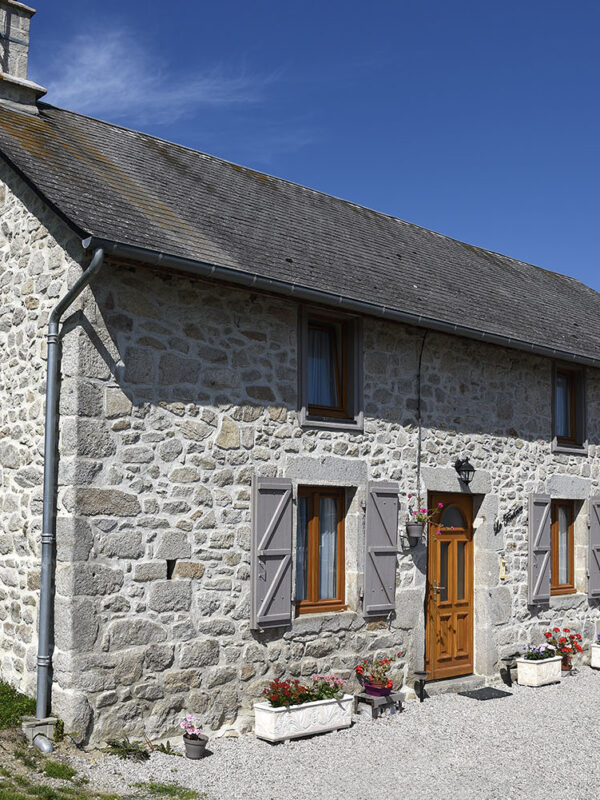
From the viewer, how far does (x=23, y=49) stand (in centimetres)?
862

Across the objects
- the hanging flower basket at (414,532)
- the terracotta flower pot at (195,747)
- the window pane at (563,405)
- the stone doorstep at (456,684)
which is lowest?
the stone doorstep at (456,684)

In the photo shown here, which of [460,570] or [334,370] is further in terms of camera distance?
[460,570]

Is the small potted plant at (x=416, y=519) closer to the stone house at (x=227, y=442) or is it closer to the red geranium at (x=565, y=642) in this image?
the stone house at (x=227, y=442)

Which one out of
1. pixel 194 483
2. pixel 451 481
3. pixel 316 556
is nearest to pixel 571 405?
pixel 451 481

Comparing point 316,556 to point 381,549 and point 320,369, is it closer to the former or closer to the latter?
point 381,549

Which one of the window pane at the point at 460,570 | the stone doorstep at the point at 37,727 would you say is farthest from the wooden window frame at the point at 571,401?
the stone doorstep at the point at 37,727

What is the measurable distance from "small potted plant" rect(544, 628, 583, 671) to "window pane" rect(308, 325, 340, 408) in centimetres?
407

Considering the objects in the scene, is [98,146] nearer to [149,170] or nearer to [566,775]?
[149,170]

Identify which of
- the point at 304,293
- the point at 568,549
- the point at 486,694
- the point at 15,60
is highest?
the point at 15,60

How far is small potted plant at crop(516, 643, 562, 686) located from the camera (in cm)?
931

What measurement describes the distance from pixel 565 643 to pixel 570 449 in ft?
7.56

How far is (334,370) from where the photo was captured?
8.27 m

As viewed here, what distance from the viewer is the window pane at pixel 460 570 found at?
9.41 meters

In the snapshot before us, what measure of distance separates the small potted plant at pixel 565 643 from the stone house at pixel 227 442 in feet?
0.61
